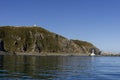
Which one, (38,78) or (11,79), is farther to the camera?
(38,78)

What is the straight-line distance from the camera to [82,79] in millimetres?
56531

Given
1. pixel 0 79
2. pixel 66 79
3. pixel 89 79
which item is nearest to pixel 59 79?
pixel 66 79

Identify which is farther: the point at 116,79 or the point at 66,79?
the point at 116,79

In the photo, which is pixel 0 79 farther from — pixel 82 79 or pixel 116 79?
pixel 116 79

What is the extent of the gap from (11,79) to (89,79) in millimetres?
13579

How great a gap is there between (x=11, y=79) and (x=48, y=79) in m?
6.39

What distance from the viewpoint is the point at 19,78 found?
55469 mm

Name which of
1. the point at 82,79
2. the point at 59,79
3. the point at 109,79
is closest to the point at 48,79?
the point at 59,79

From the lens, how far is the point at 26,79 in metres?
54.4

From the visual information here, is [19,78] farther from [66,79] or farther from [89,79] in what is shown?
[89,79]

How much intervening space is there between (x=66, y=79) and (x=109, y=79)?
878 centimetres

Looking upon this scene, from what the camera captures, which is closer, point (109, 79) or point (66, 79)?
point (66, 79)

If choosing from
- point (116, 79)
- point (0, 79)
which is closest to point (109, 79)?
point (116, 79)

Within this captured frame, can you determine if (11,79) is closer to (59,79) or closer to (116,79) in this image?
(59,79)
